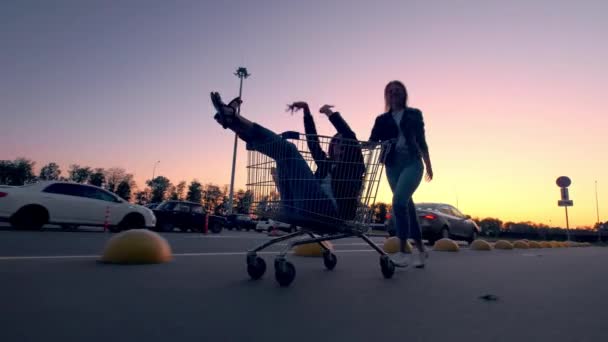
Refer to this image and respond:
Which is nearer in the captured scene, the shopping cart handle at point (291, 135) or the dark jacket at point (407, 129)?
the shopping cart handle at point (291, 135)

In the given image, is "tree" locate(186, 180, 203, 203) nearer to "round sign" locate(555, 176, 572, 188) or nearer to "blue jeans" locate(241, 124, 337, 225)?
"round sign" locate(555, 176, 572, 188)

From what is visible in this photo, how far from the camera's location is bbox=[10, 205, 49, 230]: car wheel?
1081 centimetres

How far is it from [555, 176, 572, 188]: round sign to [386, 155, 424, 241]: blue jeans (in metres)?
15.3

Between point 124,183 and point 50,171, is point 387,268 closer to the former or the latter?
point 124,183

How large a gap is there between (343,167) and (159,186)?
111820 millimetres

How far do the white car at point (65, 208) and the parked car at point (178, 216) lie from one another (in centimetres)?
379

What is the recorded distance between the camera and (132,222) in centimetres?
1330

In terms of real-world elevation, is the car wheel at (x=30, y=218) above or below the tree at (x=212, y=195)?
below

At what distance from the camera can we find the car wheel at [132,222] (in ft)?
43.0

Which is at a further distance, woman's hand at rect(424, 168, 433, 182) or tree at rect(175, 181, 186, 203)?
tree at rect(175, 181, 186, 203)

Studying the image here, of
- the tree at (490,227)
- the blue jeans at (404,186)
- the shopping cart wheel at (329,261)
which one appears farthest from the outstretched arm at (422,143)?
the tree at (490,227)

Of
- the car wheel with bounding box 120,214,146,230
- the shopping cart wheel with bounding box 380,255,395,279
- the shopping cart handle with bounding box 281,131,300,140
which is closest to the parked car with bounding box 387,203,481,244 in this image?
the shopping cart wheel with bounding box 380,255,395,279

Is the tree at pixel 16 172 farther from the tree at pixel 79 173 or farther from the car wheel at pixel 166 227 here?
the car wheel at pixel 166 227

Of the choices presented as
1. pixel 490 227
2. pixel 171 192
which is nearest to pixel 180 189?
pixel 171 192
